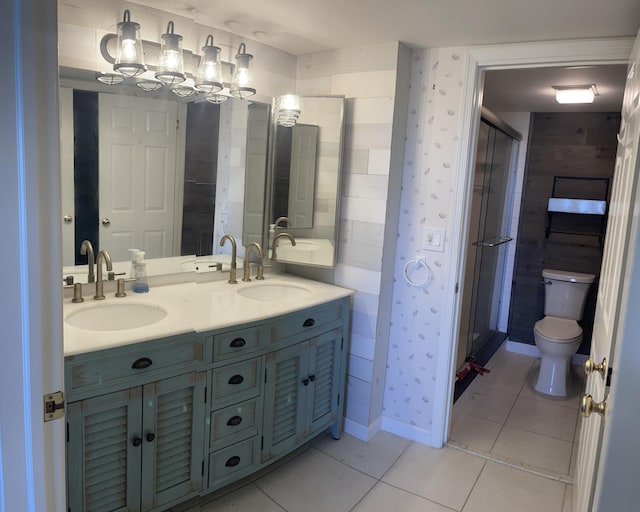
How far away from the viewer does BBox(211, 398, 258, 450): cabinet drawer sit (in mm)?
2059

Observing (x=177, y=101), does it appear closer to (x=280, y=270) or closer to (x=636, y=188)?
(x=280, y=270)

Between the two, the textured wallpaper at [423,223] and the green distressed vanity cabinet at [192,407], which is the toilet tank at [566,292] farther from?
the green distressed vanity cabinet at [192,407]

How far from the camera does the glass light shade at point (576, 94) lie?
10.5ft

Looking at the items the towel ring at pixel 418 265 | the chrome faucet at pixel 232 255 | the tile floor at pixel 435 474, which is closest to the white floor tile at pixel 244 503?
the tile floor at pixel 435 474

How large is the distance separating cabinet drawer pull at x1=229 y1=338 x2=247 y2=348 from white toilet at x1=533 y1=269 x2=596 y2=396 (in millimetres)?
2491

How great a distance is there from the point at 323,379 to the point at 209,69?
5.34 ft

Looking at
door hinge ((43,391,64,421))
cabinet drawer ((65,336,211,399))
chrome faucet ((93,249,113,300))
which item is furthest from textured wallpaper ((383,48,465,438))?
door hinge ((43,391,64,421))

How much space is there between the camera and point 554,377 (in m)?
3.62

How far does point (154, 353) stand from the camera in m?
1.78

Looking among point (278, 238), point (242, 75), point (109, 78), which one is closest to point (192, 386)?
point (278, 238)

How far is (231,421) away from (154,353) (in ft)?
1.73

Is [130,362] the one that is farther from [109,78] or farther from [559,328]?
[559,328]

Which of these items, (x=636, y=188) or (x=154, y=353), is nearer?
(x=636, y=188)

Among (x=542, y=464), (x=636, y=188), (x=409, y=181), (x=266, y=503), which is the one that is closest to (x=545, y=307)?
(x=542, y=464)
